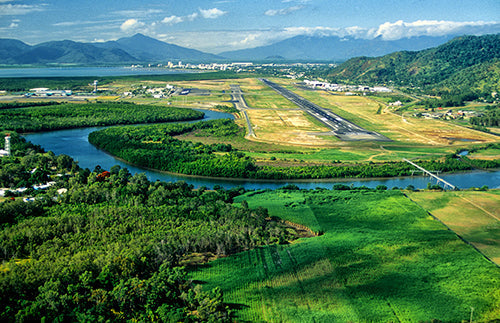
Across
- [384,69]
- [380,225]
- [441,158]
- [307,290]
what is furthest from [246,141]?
[384,69]

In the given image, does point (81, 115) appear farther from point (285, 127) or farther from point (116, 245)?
point (116, 245)

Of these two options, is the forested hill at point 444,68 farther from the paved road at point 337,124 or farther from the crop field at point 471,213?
the crop field at point 471,213

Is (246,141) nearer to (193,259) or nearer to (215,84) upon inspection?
(193,259)

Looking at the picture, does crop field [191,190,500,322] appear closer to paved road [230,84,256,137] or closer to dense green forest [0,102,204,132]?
paved road [230,84,256,137]

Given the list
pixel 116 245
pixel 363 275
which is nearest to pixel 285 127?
pixel 363 275

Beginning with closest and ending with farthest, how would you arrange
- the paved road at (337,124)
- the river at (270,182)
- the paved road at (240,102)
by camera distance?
the river at (270,182) → the paved road at (337,124) → the paved road at (240,102)

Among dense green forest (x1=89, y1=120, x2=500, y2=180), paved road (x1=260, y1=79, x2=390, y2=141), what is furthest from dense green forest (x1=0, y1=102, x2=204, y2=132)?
paved road (x1=260, y1=79, x2=390, y2=141)

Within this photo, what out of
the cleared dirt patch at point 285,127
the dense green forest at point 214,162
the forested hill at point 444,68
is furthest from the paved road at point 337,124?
the forested hill at point 444,68
